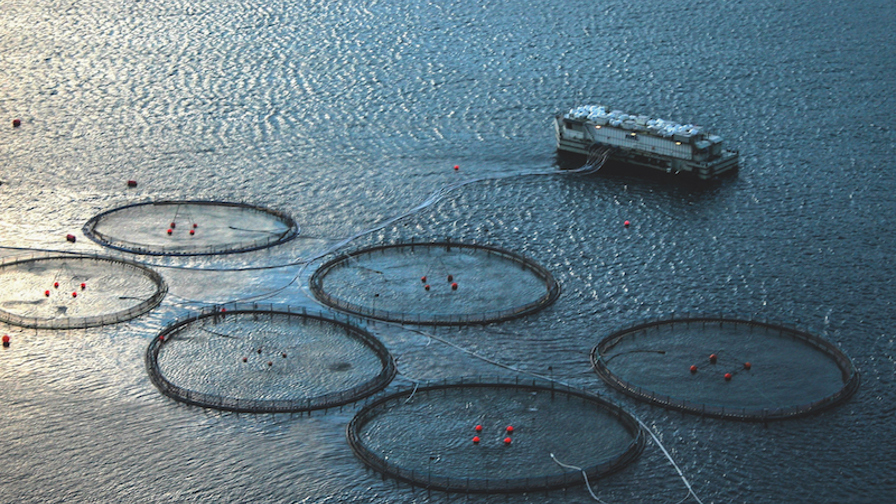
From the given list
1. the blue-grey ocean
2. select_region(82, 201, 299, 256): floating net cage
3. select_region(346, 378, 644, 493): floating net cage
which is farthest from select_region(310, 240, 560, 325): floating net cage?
select_region(346, 378, 644, 493): floating net cage

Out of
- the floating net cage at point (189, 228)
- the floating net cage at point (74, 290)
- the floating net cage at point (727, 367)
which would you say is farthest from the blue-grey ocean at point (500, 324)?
the floating net cage at point (189, 228)

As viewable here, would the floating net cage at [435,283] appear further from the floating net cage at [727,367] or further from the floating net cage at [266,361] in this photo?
the floating net cage at [727,367]

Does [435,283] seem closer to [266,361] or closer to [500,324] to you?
[500,324]

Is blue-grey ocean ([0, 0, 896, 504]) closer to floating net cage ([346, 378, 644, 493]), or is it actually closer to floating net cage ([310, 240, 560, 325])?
floating net cage ([346, 378, 644, 493])

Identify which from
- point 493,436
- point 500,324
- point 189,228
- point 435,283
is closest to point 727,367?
point 500,324

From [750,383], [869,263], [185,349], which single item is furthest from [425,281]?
[869,263]

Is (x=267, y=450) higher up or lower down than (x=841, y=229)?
lower down

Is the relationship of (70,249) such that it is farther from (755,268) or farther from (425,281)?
(755,268)
